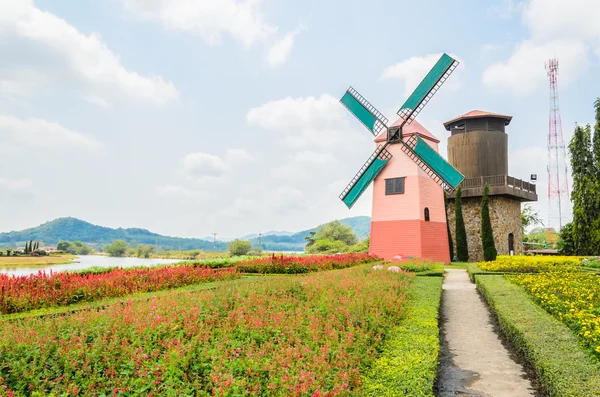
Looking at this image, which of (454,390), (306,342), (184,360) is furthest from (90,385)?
(454,390)

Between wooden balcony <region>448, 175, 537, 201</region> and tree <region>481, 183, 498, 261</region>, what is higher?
wooden balcony <region>448, 175, 537, 201</region>

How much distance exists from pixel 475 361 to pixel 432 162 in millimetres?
16508

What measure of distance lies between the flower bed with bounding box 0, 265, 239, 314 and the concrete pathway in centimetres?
714

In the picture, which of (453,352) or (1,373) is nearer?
(1,373)

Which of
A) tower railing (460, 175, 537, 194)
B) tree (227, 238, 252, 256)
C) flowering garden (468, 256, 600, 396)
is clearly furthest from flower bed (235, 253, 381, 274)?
tree (227, 238, 252, 256)

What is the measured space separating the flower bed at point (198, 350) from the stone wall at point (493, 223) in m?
23.0

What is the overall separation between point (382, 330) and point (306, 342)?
1598 mm

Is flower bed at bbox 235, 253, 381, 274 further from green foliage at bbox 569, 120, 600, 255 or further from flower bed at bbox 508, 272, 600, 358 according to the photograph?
green foliage at bbox 569, 120, 600, 255

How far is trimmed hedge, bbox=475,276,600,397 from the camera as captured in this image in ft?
16.4

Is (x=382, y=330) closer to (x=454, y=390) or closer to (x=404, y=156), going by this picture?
(x=454, y=390)

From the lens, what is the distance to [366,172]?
23.6 metres

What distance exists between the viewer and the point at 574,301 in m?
8.80

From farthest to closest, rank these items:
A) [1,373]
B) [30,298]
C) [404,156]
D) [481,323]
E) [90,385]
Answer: [404,156] → [481,323] → [30,298] → [1,373] → [90,385]

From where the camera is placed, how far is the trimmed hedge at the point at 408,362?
14.6ft
